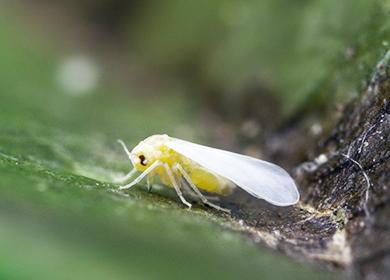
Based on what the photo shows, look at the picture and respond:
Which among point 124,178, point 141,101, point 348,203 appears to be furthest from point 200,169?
point 141,101

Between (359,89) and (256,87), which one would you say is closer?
(359,89)

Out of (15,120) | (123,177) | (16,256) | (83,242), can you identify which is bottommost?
(16,256)

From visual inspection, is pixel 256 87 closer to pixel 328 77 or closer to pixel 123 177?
pixel 328 77

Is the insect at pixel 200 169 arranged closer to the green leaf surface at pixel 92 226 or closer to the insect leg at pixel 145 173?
Result: the insect leg at pixel 145 173

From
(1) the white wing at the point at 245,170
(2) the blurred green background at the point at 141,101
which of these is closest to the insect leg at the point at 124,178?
(2) the blurred green background at the point at 141,101

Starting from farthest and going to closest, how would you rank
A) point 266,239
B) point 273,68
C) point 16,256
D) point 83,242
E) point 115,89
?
1. point 115,89
2. point 273,68
3. point 266,239
4. point 83,242
5. point 16,256

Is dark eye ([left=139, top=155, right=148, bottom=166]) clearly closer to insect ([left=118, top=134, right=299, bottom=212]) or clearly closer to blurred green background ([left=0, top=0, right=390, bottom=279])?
insect ([left=118, top=134, right=299, bottom=212])

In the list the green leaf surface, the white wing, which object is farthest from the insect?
the green leaf surface

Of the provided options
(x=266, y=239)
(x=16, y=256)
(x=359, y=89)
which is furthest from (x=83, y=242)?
(x=359, y=89)
